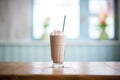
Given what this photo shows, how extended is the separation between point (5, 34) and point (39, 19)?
2.21ft

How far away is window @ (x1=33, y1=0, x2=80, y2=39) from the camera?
3.64m

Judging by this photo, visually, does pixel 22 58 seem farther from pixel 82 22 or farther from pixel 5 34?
pixel 82 22

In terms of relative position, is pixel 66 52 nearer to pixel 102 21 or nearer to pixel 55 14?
pixel 55 14

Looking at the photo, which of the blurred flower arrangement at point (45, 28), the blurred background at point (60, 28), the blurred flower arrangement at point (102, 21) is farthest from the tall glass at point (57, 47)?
the blurred flower arrangement at point (102, 21)

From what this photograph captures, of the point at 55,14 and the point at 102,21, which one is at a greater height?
the point at 55,14

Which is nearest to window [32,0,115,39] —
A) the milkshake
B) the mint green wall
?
the mint green wall

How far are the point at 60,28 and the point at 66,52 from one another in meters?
0.46

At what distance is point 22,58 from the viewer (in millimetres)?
3533

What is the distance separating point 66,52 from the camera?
352 cm

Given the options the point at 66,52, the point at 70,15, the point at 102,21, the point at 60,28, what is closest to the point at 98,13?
the point at 102,21

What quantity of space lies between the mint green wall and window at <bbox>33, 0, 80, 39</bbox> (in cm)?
27

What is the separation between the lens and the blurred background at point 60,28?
11.5 feet

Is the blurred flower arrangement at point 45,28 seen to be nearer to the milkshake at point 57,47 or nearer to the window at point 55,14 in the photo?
the window at point 55,14

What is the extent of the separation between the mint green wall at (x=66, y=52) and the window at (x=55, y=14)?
272 mm
